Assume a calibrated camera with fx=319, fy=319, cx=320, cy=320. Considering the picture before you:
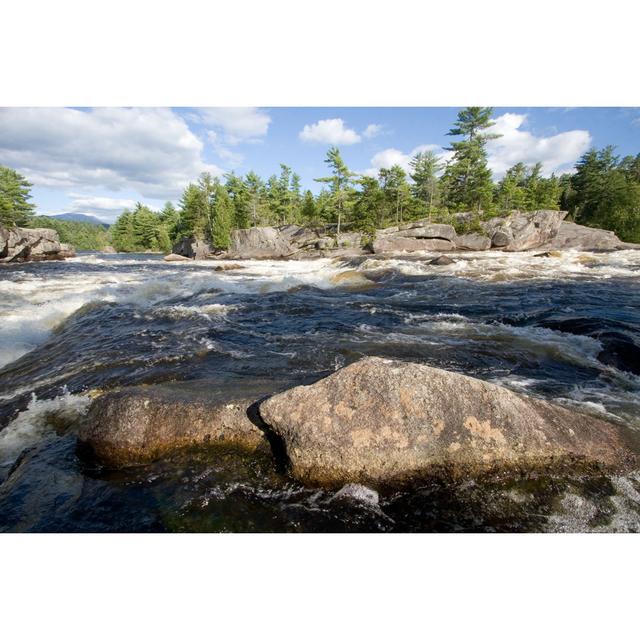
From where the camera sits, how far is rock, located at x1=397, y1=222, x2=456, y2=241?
3884cm

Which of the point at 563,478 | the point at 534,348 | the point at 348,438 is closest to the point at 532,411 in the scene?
the point at 563,478

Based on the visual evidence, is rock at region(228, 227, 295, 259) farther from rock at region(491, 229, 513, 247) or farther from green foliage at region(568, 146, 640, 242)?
green foliage at region(568, 146, 640, 242)

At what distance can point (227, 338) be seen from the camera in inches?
301

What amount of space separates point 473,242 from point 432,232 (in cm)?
529

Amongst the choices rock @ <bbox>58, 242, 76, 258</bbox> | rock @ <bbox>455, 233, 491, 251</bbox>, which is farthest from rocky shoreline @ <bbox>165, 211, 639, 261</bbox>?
rock @ <bbox>58, 242, 76, 258</bbox>

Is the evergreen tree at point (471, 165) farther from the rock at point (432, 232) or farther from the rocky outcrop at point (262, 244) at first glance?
the rocky outcrop at point (262, 244)

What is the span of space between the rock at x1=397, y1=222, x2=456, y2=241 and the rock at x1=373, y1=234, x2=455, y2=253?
568mm

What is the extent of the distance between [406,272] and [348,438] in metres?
17.2

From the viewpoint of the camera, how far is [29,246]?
3850cm

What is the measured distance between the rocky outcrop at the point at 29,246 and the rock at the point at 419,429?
47.4 meters

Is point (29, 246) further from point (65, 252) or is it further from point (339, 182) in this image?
point (339, 182)

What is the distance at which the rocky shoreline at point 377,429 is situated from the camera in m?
3.08

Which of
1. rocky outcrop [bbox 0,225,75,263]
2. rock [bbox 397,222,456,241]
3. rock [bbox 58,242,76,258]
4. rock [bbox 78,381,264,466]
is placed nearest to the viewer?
rock [bbox 78,381,264,466]

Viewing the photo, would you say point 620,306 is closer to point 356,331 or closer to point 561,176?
point 356,331
